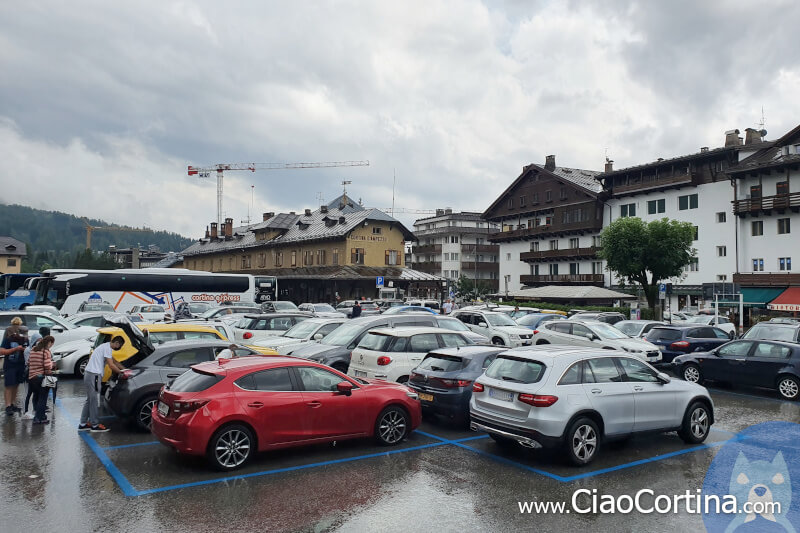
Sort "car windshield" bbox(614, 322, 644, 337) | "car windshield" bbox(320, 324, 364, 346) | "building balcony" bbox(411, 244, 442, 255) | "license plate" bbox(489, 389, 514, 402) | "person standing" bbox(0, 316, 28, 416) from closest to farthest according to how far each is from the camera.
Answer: "license plate" bbox(489, 389, 514, 402) < "person standing" bbox(0, 316, 28, 416) < "car windshield" bbox(320, 324, 364, 346) < "car windshield" bbox(614, 322, 644, 337) < "building balcony" bbox(411, 244, 442, 255)

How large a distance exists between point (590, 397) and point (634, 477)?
1.16 meters

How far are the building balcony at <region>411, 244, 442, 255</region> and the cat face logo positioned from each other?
266 ft

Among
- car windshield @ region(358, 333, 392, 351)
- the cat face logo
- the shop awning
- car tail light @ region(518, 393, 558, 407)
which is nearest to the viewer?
the cat face logo

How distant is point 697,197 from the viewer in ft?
164

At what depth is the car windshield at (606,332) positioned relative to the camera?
18328 mm

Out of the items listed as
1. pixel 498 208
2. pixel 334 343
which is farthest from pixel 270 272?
pixel 334 343

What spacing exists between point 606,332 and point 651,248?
88.5ft

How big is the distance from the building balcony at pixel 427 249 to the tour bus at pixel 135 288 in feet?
164

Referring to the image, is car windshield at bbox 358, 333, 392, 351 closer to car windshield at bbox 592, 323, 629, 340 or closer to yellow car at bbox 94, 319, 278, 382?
yellow car at bbox 94, 319, 278, 382

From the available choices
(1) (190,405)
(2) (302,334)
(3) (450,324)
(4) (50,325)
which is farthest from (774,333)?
(4) (50,325)

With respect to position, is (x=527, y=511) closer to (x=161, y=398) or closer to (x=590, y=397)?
(x=590, y=397)

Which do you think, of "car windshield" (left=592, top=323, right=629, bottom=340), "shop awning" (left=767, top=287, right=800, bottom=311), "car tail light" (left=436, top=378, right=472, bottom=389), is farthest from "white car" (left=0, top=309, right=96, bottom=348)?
"shop awning" (left=767, top=287, right=800, bottom=311)

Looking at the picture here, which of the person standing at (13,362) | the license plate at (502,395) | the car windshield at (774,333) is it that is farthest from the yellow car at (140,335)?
the car windshield at (774,333)

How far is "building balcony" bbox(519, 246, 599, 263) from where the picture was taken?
2286 inches
